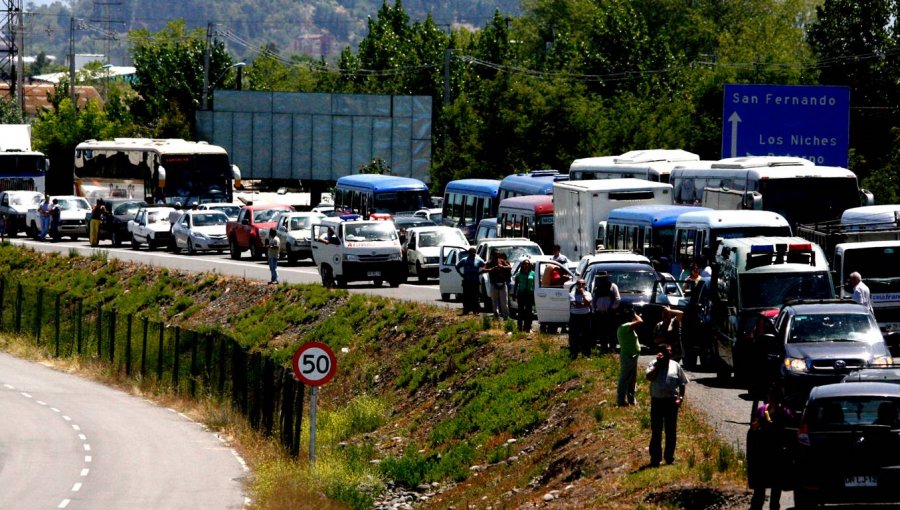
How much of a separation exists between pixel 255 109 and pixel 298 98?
2.38 meters

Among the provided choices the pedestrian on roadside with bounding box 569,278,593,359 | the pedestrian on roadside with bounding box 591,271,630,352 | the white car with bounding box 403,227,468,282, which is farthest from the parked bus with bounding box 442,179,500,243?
the pedestrian on roadside with bounding box 569,278,593,359

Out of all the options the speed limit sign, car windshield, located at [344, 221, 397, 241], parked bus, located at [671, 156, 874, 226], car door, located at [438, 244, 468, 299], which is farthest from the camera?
car windshield, located at [344, 221, 397, 241]

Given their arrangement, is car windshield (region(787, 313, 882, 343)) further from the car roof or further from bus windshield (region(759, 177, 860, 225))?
bus windshield (region(759, 177, 860, 225))

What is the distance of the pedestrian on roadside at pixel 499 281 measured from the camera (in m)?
33.7

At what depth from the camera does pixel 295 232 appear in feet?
176

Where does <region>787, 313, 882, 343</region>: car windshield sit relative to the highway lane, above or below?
above

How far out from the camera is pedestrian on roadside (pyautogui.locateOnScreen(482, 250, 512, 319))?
1326 inches

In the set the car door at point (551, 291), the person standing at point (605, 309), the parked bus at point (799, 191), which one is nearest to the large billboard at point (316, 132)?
the parked bus at point (799, 191)

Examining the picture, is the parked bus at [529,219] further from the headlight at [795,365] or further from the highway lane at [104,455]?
the headlight at [795,365]

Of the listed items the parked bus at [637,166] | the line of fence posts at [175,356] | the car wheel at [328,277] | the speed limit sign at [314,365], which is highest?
the parked bus at [637,166]

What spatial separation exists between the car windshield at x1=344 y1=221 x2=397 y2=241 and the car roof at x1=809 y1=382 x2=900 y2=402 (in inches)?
1126

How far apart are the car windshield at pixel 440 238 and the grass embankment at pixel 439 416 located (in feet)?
10.9

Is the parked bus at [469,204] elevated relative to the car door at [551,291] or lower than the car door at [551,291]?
elevated

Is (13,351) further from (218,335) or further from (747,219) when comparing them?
(747,219)
